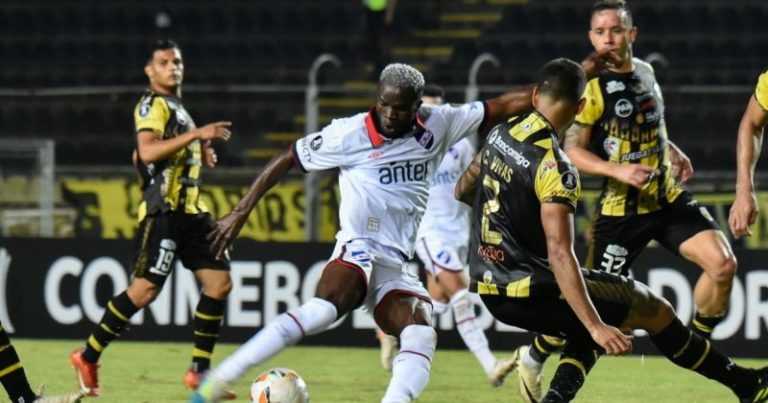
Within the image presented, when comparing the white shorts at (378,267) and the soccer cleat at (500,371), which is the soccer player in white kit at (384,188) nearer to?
the white shorts at (378,267)

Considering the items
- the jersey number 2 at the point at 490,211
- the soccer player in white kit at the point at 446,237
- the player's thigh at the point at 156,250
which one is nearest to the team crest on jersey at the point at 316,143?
the jersey number 2 at the point at 490,211

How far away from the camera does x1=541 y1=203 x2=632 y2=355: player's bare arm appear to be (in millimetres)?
5699

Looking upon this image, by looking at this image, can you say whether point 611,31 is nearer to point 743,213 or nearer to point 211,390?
point 743,213

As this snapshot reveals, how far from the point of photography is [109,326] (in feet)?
28.0

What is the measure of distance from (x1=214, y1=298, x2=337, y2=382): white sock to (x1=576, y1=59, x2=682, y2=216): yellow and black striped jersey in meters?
2.38

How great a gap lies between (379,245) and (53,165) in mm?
6568

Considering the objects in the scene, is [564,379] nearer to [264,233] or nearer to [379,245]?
[379,245]

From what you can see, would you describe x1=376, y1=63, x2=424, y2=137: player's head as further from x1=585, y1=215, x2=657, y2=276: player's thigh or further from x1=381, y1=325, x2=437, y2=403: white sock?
x1=585, y1=215, x2=657, y2=276: player's thigh

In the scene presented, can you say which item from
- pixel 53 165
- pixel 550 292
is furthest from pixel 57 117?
pixel 550 292

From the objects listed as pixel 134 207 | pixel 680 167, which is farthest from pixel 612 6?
pixel 134 207

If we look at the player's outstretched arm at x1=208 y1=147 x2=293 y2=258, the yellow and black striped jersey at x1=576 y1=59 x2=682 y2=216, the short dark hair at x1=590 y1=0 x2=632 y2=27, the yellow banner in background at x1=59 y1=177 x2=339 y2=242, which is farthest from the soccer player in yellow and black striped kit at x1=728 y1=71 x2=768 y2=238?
the yellow banner in background at x1=59 y1=177 x2=339 y2=242

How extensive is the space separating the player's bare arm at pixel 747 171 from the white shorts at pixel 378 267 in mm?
1791

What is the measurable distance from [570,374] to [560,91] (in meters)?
1.39

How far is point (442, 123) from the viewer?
22.0ft
